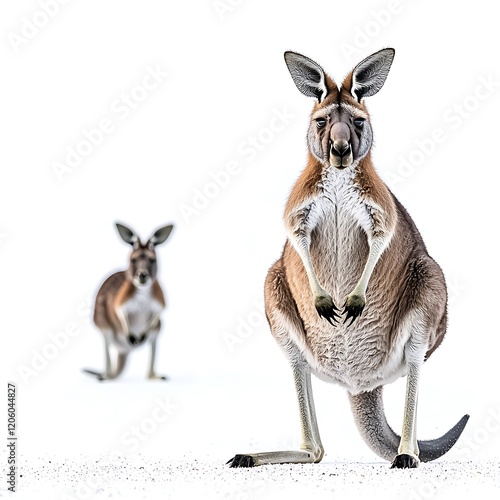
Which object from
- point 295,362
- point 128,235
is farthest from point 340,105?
point 128,235

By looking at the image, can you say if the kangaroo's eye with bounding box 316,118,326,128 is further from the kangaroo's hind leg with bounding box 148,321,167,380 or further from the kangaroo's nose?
the kangaroo's hind leg with bounding box 148,321,167,380

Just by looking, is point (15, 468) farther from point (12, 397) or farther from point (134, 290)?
point (134, 290)

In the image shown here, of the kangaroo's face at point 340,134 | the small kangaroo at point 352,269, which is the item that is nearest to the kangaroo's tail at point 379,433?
the small kangaroo at point 352,269

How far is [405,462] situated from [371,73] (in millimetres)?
1828

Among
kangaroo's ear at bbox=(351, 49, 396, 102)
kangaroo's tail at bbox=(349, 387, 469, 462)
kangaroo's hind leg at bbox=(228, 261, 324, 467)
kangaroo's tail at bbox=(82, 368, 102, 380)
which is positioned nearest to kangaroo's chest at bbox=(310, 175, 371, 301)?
kangaroo's hind leg at bbox=(228, 261, 324, 467)

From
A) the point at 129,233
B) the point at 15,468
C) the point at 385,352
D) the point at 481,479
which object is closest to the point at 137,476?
the point at 15,468

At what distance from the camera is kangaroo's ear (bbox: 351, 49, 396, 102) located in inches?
178

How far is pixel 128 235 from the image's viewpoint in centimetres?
738

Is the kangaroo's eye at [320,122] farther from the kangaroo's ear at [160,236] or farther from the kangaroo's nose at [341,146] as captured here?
the kangaroo's ear at [160,236]

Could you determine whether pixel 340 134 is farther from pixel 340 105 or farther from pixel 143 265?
pixel 143 265

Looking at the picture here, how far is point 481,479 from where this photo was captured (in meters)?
4.34

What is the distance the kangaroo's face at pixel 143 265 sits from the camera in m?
7.42

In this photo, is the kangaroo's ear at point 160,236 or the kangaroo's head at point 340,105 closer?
the kangaroo's head at point 340,105

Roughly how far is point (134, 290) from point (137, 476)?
3181mm
